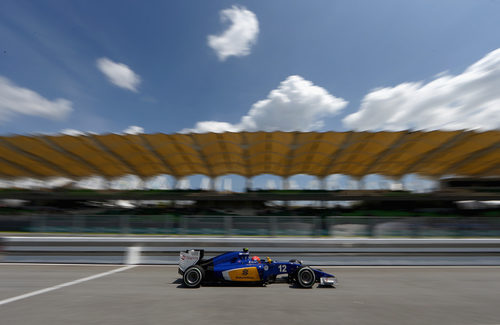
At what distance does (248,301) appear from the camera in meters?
5.20

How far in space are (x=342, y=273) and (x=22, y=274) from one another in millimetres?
9383

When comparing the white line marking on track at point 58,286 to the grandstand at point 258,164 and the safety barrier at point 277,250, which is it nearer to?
the safety barrier at point 277,250

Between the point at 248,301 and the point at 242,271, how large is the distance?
3.75ft

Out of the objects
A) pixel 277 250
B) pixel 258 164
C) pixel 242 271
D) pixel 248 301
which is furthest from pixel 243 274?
pixel 258 164

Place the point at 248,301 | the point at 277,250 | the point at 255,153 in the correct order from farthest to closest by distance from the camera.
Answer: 1. the point at 255,153
2. the point at 277,250
3. the point at 248,301

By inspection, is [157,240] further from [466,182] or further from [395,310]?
[466,182]

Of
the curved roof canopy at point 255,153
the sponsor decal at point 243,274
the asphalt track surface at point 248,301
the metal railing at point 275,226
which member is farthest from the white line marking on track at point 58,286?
the curved roof canopy at point 255,153

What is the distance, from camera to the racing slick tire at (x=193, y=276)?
20.3ft

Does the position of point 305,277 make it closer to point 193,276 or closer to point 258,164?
point 193,276

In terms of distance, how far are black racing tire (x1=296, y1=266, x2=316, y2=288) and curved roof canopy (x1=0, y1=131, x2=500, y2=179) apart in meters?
15.3

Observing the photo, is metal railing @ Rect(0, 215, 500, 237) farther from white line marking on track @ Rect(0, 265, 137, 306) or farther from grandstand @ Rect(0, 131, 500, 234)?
grandstand @ Rect(0, 131, 500, 234)

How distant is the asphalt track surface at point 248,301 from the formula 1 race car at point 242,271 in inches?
8.7

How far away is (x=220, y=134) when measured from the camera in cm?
2122

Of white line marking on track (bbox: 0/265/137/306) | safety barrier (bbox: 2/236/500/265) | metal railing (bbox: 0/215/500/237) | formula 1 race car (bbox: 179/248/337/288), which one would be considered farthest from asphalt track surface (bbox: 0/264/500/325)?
metal railing (bbox: 0/215/500/237)
